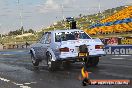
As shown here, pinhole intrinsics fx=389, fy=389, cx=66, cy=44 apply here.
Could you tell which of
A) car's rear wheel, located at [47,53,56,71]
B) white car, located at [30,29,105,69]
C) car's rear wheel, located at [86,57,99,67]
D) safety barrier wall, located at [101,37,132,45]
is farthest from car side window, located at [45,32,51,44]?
safety barrier wall, located at [101,37,132,45]

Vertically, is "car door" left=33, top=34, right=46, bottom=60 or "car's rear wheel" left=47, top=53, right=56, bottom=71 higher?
"car door" left=33, top=34, right=46, bottom=60

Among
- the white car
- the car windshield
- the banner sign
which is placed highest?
the car windshield

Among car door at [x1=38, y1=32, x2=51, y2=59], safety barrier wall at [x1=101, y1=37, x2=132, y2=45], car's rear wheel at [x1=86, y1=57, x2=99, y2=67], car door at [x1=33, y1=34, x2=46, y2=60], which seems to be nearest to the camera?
car's rear wheel at [x1=86, y1=57, x2=99, y2=67]

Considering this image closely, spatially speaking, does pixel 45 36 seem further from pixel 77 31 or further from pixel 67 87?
pixel 67 87

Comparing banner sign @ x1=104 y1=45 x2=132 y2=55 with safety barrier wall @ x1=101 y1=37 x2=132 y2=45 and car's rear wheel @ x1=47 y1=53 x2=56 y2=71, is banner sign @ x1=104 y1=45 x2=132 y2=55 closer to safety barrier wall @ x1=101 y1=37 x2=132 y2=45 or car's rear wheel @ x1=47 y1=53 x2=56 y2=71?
safety barrier wall @ x1=101 y1=37 x2=132 y2=45

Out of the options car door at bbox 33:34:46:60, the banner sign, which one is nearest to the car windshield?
car door at bbox 33:34:46:60

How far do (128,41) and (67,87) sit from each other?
20174 mm

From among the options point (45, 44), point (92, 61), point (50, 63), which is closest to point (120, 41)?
point (92, 61)

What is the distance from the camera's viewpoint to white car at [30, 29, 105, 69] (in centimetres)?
1524

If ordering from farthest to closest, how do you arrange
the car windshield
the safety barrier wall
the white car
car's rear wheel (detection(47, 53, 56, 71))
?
the safety barrier wall, the car windshield, car's rear wheel (detection(47, 53, 56, 71)), the white car

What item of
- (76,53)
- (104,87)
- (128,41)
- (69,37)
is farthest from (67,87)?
(128,41)

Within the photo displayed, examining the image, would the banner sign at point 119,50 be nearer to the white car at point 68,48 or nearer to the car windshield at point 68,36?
the white car at point 68,48

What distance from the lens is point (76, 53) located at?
50.0 ft

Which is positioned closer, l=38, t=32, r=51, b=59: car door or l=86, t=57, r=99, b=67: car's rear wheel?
l=86, t=57, r=99, b=67: car's rear wheel
